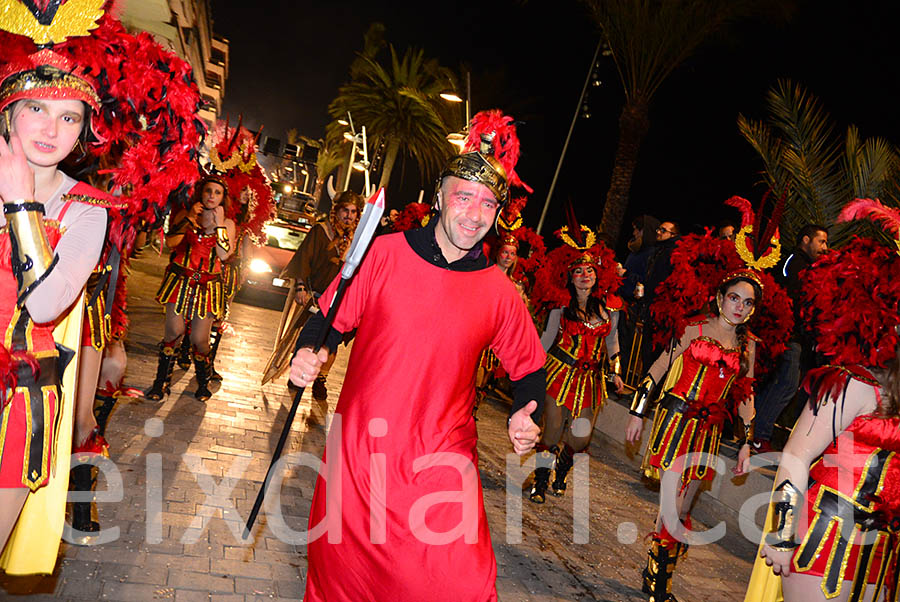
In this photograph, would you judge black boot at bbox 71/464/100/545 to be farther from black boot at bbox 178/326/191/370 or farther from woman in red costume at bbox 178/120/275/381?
black boot at bbox 178/326/191/370

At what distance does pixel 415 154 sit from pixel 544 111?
6.08 m

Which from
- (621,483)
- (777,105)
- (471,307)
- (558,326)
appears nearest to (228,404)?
(558,326)

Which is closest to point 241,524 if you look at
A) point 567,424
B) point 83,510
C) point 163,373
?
point 83,510

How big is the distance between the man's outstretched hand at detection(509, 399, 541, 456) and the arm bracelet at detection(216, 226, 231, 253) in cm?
559

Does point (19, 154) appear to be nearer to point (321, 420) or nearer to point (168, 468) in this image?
point (168, 468)

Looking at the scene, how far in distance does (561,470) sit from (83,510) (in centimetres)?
477

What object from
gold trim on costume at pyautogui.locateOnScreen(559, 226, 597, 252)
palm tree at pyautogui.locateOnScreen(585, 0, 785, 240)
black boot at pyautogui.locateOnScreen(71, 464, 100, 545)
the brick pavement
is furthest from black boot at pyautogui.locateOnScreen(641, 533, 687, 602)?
palm tree at pyautogui.locateOnScreen(585, 0, 785, 240)

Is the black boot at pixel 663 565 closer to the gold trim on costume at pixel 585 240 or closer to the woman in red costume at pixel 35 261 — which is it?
the gold trim on costume at pixel 585 240

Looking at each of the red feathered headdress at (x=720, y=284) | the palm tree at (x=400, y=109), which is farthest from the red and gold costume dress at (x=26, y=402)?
the palm tree at (x=400, y=109)

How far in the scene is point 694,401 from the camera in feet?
19.4

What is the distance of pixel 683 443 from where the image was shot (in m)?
5.82

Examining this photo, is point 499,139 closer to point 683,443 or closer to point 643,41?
point 683,443

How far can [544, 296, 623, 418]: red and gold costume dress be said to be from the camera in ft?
25.0

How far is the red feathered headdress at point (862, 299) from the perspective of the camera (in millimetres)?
3840
